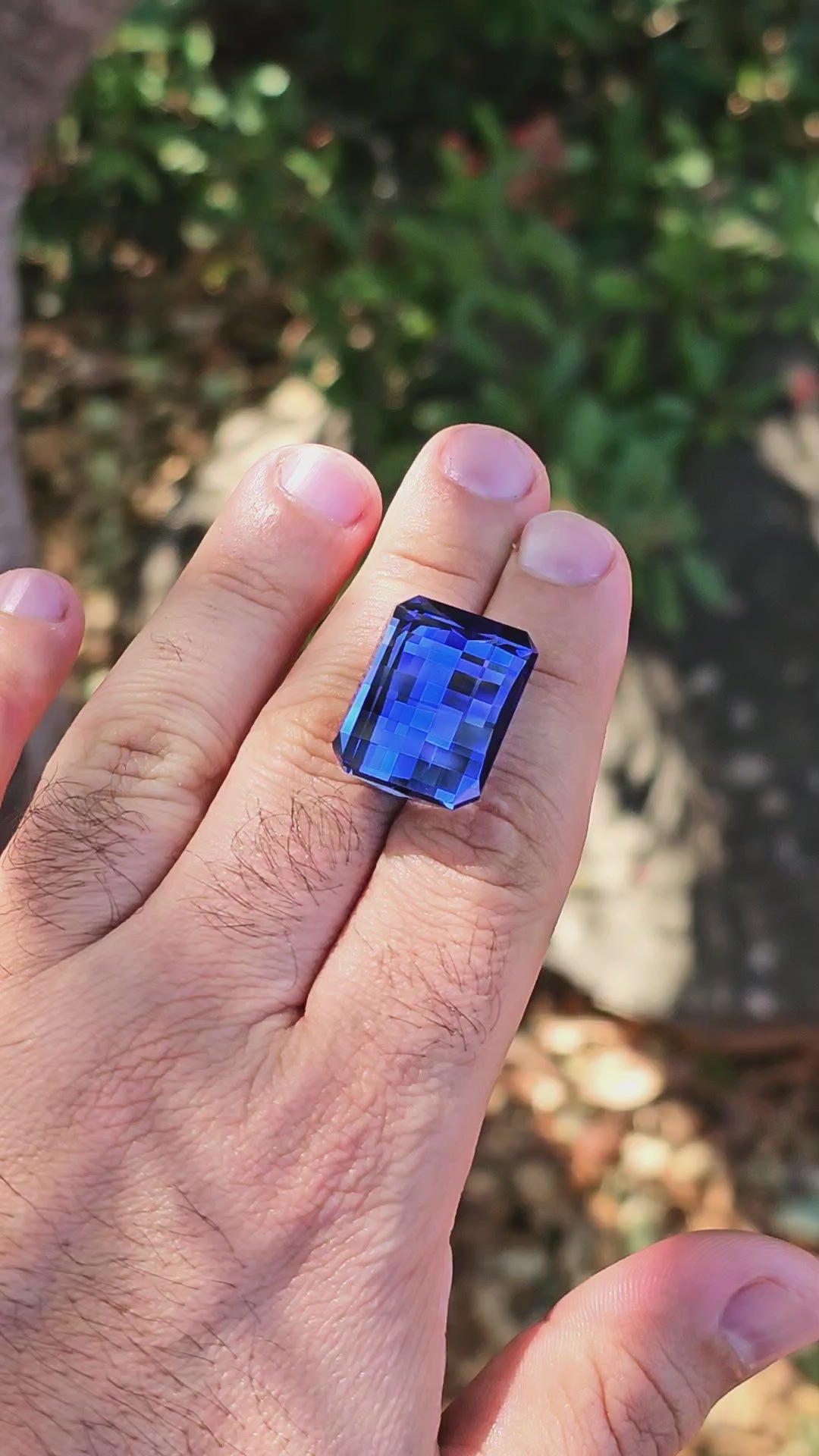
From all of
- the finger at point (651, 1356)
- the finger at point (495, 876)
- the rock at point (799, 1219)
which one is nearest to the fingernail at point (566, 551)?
the finger at point (495, 876)

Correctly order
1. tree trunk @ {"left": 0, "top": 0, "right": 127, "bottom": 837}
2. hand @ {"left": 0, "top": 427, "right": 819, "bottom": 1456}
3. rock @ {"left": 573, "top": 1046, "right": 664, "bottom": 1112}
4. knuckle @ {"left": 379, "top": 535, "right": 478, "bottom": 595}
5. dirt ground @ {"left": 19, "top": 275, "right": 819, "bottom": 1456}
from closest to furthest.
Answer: hand @ {"left": 0, "top": 427, "right": 819, "bottom": 1456}
knuckle @ {"left": 379, "top": 535, "right": 478, "bottom": 595}
tree trunk @ {"left": 0, "top": 0, "right": 127, "bottom": 837}
dirt ground @ {"left": 19, "top": 275, "right": 819, "bottom": 1456}
rock @ {"left": 573, "top": 1046, "right": 664, "bottom": 1112}

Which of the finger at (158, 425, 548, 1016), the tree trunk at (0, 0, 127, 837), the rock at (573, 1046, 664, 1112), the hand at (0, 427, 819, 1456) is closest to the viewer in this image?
the hand at (0, 427, 819, 1456)

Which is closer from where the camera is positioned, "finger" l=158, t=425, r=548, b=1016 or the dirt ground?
"finger" l=158, t=425, r=548, b=1016

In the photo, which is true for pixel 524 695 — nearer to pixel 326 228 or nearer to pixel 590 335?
pixel 590 335

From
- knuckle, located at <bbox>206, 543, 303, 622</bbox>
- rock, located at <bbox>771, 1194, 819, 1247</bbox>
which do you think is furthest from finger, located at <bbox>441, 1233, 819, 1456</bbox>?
rock, located at <bbox>771, 1194, 819, 1247</bbox>

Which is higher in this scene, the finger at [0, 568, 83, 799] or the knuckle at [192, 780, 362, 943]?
the finger at [0, 568, 83, 799]

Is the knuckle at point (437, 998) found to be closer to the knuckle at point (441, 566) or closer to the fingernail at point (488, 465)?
the knuckle at point (441, 566)

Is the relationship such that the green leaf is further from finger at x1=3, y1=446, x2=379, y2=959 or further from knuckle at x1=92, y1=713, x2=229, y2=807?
knuckle at x1=92, y1=713, x2=229, y2=807
